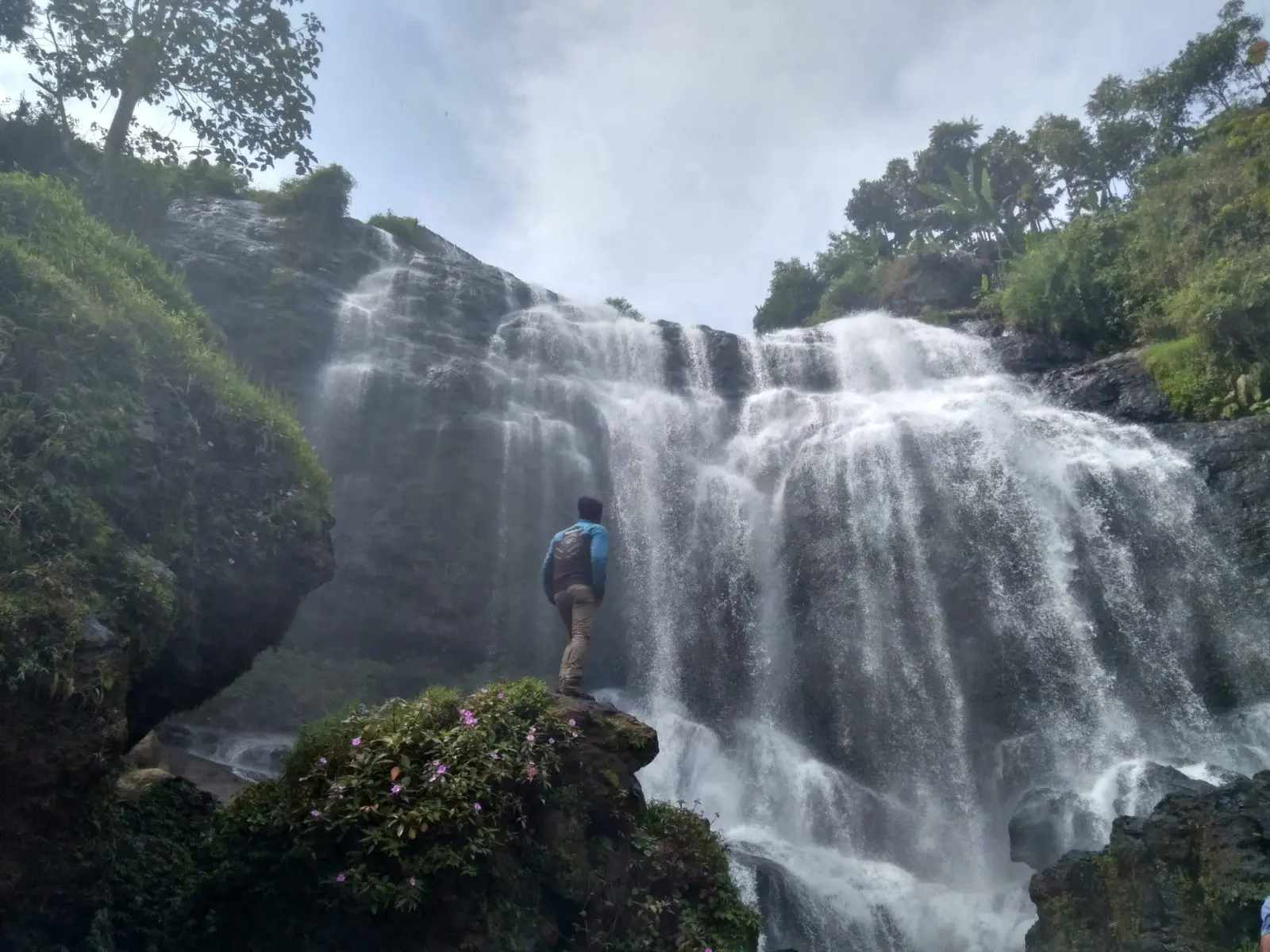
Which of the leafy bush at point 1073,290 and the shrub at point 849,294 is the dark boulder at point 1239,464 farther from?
the shrub at point 849,294

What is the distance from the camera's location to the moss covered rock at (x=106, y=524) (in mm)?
5395

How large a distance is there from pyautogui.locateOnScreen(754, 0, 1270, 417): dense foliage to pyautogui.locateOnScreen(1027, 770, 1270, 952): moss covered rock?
438 inches

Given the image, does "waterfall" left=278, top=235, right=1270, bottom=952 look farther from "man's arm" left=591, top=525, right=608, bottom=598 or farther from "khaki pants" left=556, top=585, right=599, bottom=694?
"man's arm" left=591, top=525, right=608, bottom=598

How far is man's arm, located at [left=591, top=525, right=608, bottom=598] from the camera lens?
797 centimetres

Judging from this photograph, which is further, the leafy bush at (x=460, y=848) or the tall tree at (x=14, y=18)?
the tall tree at (x=14, y=18)

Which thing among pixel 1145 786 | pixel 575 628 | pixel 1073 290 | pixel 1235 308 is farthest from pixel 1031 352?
pixel 575 628

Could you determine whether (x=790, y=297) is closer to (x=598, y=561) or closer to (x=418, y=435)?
(x=418, y=435)

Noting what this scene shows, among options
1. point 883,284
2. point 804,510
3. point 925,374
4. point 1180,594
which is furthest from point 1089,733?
point 883,284

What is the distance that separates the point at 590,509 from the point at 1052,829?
7.26m

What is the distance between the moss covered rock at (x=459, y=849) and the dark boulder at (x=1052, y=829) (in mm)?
6153

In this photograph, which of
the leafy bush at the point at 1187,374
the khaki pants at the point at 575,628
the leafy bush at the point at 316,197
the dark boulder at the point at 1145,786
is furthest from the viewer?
the leafy bush at the point at 316,197

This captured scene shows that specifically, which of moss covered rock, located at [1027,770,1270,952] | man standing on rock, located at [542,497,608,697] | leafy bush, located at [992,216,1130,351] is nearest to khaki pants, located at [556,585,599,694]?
man standing on rock, located at [542,497,608,697]

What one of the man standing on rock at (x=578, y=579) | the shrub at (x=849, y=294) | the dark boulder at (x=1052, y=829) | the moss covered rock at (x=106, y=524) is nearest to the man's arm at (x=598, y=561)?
the man standing on rock at (x=578, y=579)

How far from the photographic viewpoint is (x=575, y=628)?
7.91m
